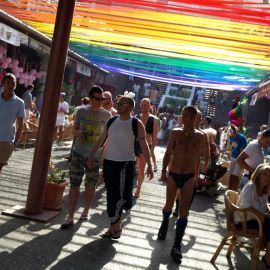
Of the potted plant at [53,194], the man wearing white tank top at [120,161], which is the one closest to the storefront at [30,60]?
the potted plant at [53,194]

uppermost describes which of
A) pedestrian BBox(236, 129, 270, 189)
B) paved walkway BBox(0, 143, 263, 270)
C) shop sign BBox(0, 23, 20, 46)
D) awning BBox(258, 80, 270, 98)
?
shop sign BBox(0, 23, 20, 46)

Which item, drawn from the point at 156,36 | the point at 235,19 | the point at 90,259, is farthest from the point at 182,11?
the point at 90,259

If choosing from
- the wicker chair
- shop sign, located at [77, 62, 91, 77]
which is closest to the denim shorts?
the wicker chair

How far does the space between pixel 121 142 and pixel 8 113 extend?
1700 mm

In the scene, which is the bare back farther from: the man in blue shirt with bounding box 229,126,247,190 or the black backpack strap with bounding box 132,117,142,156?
the man in blue shirt with bounding box 229,126,247,190

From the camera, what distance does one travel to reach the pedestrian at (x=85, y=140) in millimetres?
6027

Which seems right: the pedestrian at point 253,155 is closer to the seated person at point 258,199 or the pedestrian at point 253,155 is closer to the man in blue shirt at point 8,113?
the seated person at point 258,199

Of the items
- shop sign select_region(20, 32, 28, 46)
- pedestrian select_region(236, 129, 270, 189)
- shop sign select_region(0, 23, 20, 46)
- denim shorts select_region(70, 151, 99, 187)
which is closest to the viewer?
denim shorts select_region(70, 151, 99, 187)

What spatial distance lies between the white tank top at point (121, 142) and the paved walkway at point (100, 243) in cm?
100

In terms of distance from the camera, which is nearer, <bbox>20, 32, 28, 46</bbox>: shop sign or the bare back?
the bare back

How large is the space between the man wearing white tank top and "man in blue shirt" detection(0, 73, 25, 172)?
147 centimetres

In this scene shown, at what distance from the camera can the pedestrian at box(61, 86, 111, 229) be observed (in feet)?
19.8

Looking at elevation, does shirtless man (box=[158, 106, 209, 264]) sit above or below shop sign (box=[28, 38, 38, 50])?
below

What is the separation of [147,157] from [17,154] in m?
7.37
